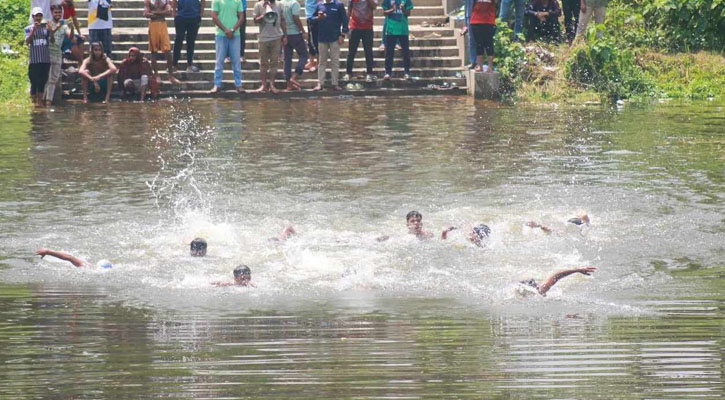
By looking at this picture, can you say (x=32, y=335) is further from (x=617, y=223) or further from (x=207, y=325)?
(x=617, y=223)

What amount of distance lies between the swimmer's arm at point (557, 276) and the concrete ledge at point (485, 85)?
1235cm

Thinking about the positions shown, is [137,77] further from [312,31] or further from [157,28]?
[312,31]

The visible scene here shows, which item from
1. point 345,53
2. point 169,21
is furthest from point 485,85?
point 169,21

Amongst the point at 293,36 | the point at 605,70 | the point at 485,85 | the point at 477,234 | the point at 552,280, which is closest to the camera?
the point at 552,280

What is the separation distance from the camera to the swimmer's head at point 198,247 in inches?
586

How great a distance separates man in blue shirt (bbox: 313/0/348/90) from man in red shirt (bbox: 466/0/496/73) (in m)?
2.62

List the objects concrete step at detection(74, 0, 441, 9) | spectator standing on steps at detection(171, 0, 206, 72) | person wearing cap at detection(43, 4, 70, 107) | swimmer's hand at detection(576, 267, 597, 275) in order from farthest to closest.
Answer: concrete step at detection(74, 0, 441, 9) → spectator standing on steps at detection(171, 0, 206, 72) → person wearing cap at detection(43, 4, 70, 107) → swimmer's hand at detection(576, 267, 597, 275)

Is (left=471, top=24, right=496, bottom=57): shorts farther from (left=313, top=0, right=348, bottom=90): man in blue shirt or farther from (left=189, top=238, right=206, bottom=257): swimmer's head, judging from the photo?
(left=189, top=238, right=206, bottom=257): swimmer's head

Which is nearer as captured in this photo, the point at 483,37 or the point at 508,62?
the point at 483,37

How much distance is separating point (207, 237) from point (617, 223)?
5.24 m

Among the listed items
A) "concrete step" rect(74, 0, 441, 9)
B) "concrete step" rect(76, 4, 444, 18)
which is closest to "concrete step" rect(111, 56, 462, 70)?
"concrete step" rect(76, 4, 444, 18)

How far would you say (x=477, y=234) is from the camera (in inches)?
601

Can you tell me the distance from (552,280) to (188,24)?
1375cm

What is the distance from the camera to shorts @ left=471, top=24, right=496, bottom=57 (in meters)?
24.2
